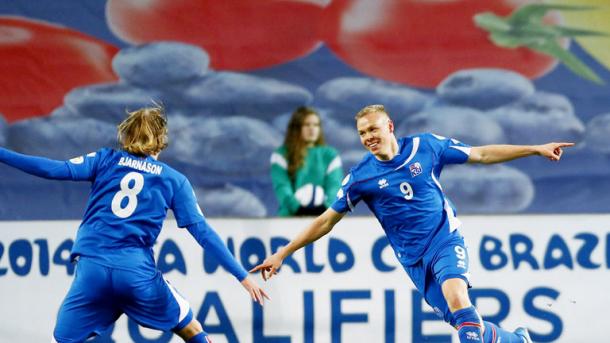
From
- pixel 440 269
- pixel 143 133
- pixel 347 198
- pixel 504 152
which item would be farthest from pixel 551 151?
pixel 143 133

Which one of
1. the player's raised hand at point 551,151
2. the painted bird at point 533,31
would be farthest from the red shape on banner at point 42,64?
the player's raised hand at point 551,151

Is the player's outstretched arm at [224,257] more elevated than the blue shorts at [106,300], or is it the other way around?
the player's outstretched arm at [224,257]

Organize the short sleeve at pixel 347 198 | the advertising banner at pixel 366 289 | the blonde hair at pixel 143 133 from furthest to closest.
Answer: the advertising banner at pixel 366 289, the short sleeve at pixel 347 198, the blonde hair at pixel 143 133

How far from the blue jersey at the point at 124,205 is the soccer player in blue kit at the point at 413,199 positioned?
0.86m

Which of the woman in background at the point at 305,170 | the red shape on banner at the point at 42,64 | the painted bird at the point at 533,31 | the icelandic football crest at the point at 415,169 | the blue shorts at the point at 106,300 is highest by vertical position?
the painted bird at the point at 533,31

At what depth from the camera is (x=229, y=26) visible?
32.4ft

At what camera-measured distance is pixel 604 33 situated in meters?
9.73

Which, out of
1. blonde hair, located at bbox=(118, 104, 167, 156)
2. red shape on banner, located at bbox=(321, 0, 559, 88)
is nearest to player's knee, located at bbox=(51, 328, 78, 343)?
blonde hair, located at bbox=(118, 104, 167, 156)

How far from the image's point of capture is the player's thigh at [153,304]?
20.0 ft

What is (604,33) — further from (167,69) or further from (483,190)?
(167,69)

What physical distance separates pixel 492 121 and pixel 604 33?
4.36 ft

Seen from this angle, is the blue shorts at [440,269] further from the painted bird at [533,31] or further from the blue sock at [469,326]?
the painted bird at [533,31]

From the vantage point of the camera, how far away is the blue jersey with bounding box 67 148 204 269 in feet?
19.9

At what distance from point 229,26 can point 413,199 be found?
3.77 m
